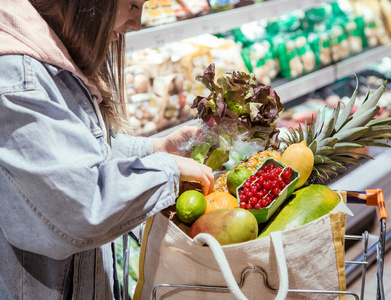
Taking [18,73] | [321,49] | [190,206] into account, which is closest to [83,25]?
[18,73]

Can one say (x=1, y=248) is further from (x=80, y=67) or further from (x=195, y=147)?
(x=195, y=147)

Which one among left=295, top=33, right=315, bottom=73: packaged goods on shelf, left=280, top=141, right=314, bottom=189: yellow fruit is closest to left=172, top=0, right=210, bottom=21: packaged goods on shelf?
left=295, top=33, right=315, bottom=73: packaged goods on shelf

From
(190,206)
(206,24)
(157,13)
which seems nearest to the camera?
(190,206)

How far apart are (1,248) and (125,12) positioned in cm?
60

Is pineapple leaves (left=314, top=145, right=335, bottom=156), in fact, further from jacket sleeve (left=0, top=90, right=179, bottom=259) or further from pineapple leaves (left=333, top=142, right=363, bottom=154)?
jacket sleeve (left=0, top=90, right=179, bottom=259)

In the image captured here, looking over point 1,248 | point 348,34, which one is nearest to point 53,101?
point 1,248

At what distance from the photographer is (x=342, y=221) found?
3.50ft

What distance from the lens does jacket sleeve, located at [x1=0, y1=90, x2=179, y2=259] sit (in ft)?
2.95

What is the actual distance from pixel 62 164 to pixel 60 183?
0.11 ft

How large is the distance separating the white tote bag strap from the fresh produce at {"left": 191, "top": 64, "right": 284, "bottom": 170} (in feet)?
1.44

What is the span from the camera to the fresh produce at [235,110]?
4.42 ft

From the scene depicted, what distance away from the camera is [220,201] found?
47.4 inches

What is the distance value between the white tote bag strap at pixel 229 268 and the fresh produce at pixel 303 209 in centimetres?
17

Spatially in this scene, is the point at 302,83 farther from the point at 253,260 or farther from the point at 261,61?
the point at 253,260
